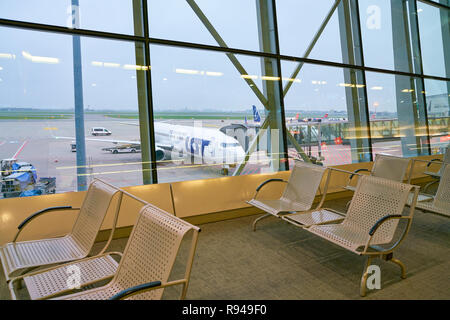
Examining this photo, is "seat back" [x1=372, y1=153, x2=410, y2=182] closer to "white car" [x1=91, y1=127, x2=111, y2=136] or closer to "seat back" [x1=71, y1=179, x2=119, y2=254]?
"seat back" [x1=71, y1=179, x2=119, y2=254]

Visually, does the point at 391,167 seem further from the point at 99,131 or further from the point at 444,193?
the point at 99,131

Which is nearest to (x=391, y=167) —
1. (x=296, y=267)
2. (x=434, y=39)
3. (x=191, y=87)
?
(x=296, y=267)

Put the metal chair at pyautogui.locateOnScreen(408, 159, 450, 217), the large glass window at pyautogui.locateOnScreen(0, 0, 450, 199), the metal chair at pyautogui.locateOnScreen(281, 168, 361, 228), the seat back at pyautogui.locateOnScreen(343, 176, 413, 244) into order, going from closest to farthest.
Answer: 1. the seat back at pyautogui.locateOnScreen(343, 176, 413, 244)
2. the metal chair at pyautogui.locateOnScreen(281, 168, 361, 228)
3. the metal chair at pyautogui.locateOnScreen(408, 159, 450, 217)
4. the large glass window at pyautogui.locateOnScreen(0, 0, 450, 199)

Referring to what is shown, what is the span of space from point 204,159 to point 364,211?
8.09ft

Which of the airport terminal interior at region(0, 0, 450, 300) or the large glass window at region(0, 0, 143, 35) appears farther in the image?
the large glass window at region(0, 0, 143, 35)

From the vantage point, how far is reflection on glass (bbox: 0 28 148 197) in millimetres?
3611

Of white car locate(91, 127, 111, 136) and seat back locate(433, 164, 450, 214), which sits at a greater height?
white car locate(91, 127, 111, 136)

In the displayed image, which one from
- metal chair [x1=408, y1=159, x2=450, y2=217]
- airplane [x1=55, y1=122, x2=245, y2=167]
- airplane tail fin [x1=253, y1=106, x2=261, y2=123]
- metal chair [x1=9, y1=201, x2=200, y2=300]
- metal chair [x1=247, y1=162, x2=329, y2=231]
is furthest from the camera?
airplane tail fin [x1=253, y1=106, x2=261, y2=123]

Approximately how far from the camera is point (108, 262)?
2.19 meters

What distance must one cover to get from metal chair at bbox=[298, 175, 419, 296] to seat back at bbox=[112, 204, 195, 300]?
1.58 m

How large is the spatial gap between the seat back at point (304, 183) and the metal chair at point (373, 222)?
23.7 inches

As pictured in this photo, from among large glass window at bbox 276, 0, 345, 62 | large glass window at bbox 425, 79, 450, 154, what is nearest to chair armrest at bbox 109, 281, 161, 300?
large glass window at bbox 276, 0, 345, 62

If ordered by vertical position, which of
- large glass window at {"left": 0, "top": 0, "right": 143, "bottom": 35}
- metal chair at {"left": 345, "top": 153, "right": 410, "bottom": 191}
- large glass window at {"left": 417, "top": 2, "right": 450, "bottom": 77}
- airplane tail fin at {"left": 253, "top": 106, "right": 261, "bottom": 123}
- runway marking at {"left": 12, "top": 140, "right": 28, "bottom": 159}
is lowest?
metal chair at {"left": 345, "top": 153, "right": 410, "bottom": 191}
